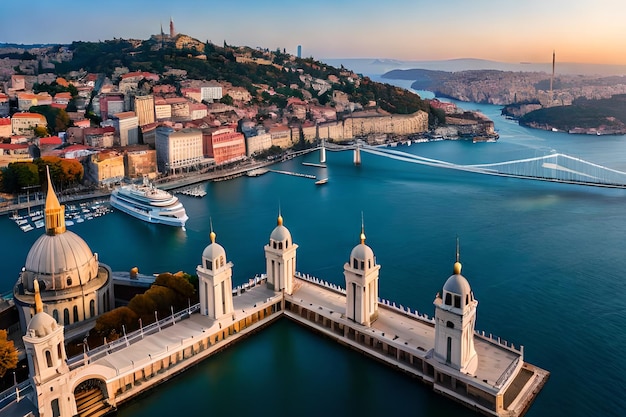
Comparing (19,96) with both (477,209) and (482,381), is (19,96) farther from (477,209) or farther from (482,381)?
(482,381)

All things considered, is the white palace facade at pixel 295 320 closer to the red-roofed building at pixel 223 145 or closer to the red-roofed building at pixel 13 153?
the red-roofed building at pixel 13 153

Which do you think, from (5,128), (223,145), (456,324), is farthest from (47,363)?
(5,128)

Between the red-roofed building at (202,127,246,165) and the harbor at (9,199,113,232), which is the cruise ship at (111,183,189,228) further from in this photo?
the red-roofed building at (202,127,246,165)

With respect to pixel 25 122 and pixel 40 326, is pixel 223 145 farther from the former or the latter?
pixel 40 326

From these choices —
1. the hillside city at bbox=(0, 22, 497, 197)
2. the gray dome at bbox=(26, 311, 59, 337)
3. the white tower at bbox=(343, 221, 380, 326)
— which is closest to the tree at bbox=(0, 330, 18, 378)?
the gray dome at bbox=(26, 311, 59, 337)

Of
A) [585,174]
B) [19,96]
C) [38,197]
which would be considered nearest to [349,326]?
[38,197]

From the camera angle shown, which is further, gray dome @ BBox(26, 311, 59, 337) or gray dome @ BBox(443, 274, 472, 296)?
gray dome @ BBox(443, 274, 472, 296)
